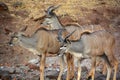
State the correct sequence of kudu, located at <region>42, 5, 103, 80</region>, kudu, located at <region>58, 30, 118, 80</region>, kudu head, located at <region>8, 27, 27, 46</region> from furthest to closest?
kudu, located at <region>42, 5, 103, 80</region> → kudu head, located at <region>8, 27, 27, 46</region> → kudu, located at <region>58, 30, 118, 80</region>

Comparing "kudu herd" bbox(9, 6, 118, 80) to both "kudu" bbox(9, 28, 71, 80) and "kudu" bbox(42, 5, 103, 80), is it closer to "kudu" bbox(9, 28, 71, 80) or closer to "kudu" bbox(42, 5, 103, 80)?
"kudu" bbox(9, 28, 71, 80)

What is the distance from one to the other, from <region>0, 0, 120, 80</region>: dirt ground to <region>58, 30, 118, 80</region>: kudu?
67cm

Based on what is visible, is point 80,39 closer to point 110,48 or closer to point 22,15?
point 110,48

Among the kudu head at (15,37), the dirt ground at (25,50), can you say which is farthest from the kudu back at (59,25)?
the kudu head at (15,37)

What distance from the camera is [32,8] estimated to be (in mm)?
19062

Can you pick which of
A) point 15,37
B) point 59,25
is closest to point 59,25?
point 59,25

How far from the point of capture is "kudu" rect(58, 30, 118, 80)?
11328mm

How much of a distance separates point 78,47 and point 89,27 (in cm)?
168

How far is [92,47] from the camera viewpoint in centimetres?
1138

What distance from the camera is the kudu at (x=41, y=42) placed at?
37.9ft

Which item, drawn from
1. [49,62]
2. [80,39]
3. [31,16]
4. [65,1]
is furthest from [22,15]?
[80,39]

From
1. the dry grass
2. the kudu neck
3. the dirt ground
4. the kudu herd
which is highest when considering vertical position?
the kudu neck

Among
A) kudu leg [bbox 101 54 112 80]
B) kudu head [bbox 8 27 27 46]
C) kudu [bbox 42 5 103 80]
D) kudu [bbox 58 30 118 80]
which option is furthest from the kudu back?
kudu head [bbox 8 27 27 46]

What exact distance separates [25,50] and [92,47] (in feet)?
16.0
